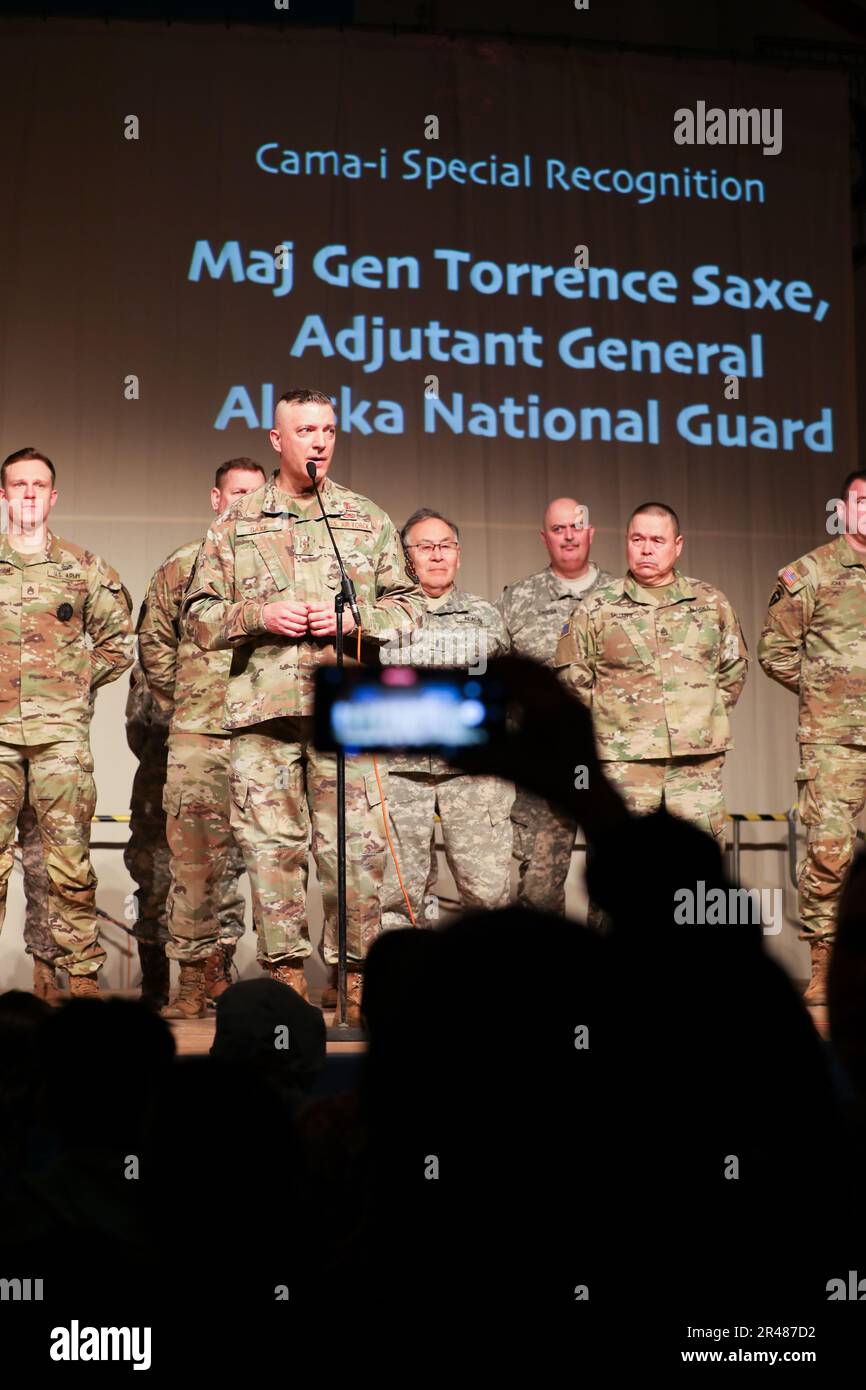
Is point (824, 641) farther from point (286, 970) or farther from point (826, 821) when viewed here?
point (286, 970)

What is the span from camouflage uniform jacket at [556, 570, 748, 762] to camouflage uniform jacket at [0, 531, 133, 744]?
162cm

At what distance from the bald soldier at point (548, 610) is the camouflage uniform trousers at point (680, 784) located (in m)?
0.68

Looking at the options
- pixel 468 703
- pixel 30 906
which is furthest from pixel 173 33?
pixel 468 703

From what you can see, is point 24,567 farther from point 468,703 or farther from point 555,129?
point 468,703

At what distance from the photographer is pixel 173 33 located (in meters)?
6.99

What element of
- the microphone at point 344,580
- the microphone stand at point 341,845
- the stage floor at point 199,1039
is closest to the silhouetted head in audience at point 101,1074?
the stage floor at point 199,1039

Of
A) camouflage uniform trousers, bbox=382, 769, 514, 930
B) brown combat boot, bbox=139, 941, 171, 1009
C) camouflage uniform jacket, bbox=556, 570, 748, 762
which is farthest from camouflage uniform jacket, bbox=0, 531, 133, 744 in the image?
camouflage uniform jacket, bbox=556, 570, 748, 762

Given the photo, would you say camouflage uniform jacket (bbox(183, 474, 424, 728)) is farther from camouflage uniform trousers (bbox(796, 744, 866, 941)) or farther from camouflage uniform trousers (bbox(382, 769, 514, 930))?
camouflage uniform trousers (bbox(796, 744, 866, 941))

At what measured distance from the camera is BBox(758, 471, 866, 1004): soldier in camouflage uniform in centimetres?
527

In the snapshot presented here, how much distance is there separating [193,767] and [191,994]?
77 cm

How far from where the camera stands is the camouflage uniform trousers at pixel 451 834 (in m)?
5.58

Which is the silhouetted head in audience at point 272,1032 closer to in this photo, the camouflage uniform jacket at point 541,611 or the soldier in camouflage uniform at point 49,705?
the soldier in camouflage uniform at point 49,705
